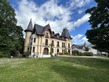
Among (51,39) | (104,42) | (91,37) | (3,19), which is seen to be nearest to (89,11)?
(91,37)

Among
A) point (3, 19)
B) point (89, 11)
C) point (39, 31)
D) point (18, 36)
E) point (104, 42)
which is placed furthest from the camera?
point (39, 31)

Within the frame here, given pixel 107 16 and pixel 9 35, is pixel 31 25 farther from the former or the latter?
pixel 107 16

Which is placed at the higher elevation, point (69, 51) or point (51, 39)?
point (51, 39)

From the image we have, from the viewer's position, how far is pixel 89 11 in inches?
738

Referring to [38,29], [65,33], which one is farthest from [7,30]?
[65,33]

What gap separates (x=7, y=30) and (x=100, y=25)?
2302cm

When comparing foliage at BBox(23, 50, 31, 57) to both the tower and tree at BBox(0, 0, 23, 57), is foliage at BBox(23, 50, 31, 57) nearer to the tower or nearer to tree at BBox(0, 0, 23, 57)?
the tower

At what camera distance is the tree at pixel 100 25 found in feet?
52.9

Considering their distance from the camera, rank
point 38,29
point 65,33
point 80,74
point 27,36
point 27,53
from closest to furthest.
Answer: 1. point 80,74
2. point 27,53
3. point 38,29
4. point 27,36
5. point 65,33

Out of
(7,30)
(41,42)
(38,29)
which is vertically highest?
(38,29)

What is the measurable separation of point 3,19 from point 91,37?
75.5 ft

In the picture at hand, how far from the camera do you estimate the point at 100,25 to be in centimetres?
1759

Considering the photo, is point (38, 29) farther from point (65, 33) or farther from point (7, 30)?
point (65, 33)

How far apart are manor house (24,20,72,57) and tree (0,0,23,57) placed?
6696mm
